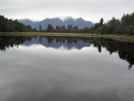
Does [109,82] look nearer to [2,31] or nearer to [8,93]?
[8,93]

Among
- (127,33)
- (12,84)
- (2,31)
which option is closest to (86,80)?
(12,84)

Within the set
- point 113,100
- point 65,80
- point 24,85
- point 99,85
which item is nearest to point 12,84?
point 24,85

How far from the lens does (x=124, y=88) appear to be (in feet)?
42.0

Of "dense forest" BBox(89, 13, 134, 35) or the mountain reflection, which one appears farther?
"dense forest" BBox(89, 13, 134, 35)

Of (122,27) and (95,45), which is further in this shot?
(122,27)

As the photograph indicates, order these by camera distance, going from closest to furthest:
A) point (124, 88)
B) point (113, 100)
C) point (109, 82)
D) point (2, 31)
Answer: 1. point (113, 100)
2. point (124, 88)
3. point (109, 82)
4. point (2, 31)

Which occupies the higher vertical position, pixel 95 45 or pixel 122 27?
pixel 122 27

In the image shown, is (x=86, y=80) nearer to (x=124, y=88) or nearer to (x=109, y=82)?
(x=109, y=82)

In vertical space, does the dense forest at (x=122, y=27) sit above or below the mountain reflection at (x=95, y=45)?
above

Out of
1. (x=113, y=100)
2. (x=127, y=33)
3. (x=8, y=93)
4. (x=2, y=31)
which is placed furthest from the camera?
(x=2, y=31)

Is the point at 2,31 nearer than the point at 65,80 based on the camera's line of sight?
No

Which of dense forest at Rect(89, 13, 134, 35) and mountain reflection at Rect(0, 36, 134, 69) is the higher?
dense forest at Rect(89, 13, 134, 35)

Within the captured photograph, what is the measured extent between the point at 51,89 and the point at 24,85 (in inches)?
72.4

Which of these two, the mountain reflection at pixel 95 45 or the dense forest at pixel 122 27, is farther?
the dense forest at pixel 122 27
